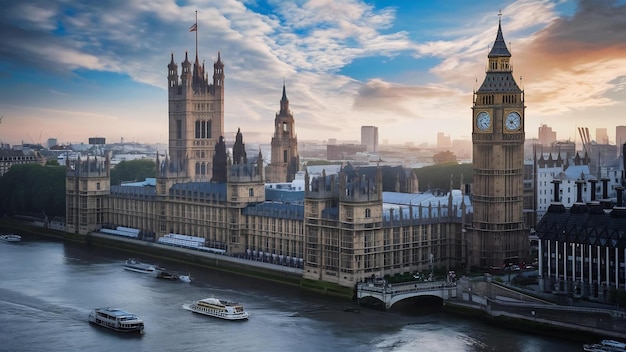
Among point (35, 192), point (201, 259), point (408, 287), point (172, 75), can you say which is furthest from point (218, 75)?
point (408, 287)

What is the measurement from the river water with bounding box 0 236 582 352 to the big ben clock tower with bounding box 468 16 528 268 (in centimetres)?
1130

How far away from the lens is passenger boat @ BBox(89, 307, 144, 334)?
57906mm

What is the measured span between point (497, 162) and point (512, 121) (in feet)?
10.7

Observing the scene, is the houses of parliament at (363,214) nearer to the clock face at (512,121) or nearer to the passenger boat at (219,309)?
the clock face at (512,121)

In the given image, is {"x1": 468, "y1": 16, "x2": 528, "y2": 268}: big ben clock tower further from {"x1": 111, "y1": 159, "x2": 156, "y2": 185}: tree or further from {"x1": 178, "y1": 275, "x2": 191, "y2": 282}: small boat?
{"x1": 111, "y1": 159, "x2": 156, "y2": 185}: tree

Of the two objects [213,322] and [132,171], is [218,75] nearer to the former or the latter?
[132,171]

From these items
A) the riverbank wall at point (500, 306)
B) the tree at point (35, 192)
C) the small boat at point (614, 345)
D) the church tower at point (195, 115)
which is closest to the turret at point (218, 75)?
the church tower at point (195, 115)

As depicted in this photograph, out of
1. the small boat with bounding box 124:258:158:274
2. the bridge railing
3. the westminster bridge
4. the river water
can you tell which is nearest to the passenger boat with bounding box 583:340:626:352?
the river water

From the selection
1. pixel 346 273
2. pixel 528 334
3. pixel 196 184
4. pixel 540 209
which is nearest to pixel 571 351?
pixel 528 334

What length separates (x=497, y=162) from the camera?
234 ft

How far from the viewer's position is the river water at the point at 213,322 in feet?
178

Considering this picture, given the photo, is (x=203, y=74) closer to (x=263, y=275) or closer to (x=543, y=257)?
(x=263, y=275)

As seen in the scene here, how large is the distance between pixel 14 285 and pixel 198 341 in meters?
24.0

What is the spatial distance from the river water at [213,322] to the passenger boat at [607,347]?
1.04 meters
